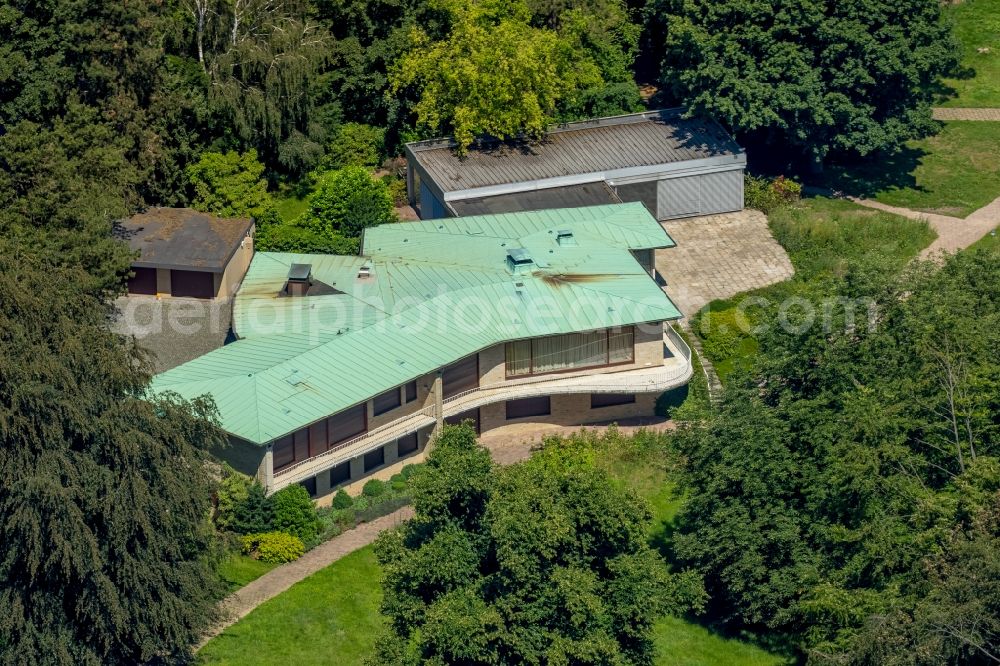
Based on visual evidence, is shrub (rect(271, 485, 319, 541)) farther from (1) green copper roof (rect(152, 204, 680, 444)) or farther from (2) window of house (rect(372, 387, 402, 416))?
(2) window of house (rect(372, 387, 402, 416))

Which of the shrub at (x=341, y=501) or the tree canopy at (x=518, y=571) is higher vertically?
the tree canopy at (x=518, y=571)

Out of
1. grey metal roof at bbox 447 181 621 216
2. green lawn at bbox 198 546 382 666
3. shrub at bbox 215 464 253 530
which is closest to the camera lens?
green lawn at bbox 198 546 382 666

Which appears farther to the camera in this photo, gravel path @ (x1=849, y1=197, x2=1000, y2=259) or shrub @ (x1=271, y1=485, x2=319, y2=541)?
gravel path @ (x1=849, y1=197, x2=1000, y2=259)

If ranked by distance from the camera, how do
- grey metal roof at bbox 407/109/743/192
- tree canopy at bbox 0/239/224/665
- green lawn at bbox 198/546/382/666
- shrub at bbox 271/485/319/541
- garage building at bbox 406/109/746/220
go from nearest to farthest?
tree canopy at bbox 0/239/224/665 < green lawn at bbox 198/546/382/666 < shrub at bbox 271/485/319/541 < garage building at bbox 406/109/746/220 < grey metal roof at bbox 407/109/743/192

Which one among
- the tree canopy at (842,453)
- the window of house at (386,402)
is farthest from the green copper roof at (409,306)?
the tree canopy at (842,453)

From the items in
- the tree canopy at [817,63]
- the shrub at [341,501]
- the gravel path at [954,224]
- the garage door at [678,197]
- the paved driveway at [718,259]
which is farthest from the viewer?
the garage door at [678,197]

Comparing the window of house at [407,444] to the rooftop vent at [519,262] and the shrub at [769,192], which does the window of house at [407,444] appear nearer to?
the rooftop vent at [519,262]

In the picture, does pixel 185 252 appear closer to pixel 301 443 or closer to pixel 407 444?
pixel 407 444

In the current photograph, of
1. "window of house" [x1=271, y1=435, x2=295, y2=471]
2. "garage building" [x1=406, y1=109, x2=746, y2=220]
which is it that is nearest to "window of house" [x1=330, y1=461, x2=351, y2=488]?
"window of house" [x1=271, y1=435, x2=295, y2=471]

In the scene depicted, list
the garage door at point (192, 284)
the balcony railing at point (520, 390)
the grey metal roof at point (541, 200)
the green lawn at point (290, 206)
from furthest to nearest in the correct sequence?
the green lawn at point (290, 206)
the grey metal roof at point (541, 200)
the garage door at point (192, 284)
the balcony railing at point (520, 390)
